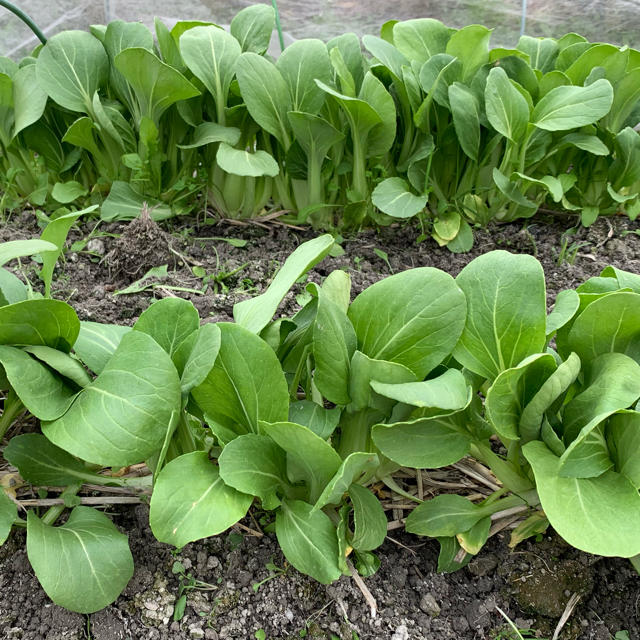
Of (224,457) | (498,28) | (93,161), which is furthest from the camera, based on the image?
(498,28)

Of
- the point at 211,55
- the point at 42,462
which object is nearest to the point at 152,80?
the point at 211,55

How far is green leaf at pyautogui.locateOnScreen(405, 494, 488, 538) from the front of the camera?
112 centimetres

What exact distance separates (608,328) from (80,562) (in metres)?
0.90

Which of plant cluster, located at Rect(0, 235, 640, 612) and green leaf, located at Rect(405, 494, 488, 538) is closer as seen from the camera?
plant cluster, located at Rect(0, 235, 640, 612)

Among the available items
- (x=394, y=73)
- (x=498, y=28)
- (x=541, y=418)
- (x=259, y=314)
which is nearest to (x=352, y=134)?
(x=394, y=73)

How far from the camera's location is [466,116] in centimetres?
200

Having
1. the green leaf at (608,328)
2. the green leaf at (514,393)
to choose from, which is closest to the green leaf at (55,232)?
the green leaf at (514,393)

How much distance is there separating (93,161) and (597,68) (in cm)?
174

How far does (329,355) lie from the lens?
3.31 ft

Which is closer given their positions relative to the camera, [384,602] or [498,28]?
[384,602]

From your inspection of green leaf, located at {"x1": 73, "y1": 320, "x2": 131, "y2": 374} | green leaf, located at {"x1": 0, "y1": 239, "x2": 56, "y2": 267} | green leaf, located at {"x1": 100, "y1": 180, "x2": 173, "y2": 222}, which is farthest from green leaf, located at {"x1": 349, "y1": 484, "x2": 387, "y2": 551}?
green leaf, located at {"x1": 100, "y1": 180, "x2": 173, "y2": 222}

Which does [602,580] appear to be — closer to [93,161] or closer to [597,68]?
[597,68]

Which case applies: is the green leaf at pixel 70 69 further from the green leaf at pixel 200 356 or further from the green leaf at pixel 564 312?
the green leaf at pixel 564 312

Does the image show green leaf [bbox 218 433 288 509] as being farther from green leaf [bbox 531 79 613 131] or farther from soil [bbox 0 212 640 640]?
green leaf [bbox 531 79 613 131]
